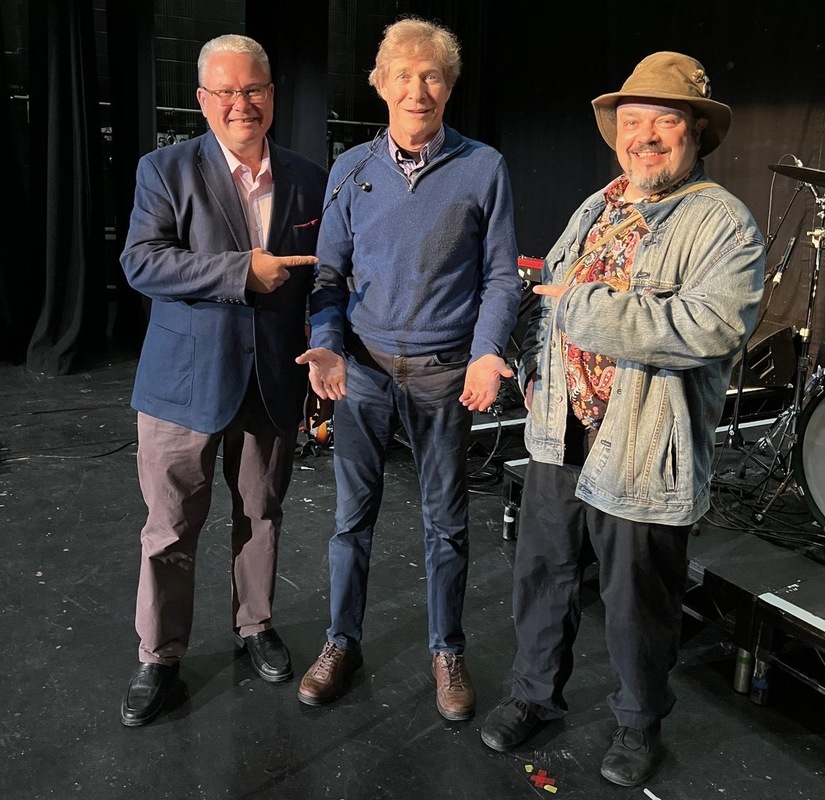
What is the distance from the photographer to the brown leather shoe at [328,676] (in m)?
2.12

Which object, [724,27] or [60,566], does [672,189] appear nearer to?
[60,566]

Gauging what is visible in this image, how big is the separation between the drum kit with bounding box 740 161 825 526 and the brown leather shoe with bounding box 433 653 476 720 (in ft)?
4.58

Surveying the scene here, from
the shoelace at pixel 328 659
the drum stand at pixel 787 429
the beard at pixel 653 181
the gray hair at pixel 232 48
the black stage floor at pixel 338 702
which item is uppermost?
the gray hair at pixel 232 48

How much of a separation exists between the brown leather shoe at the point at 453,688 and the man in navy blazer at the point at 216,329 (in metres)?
0.42

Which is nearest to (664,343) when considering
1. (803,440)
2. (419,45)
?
(419,45)

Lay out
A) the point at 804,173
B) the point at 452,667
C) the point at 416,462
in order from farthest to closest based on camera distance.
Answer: the point at 804,173, the point at 452,667, the point at 416,462

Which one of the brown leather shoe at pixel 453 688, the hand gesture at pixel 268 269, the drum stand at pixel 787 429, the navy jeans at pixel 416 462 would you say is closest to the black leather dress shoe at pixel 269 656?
the navy jeans at pixel 416 462

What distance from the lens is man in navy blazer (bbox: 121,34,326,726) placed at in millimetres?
1854

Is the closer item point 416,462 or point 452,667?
point 416,462

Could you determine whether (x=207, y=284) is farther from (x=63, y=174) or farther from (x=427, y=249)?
(x=63, y=174)

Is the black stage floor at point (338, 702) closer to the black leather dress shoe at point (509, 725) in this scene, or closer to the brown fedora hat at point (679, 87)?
the black leather dress shoe at point (509, 725)

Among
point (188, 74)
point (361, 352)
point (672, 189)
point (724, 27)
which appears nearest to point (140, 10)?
point (188, 74)

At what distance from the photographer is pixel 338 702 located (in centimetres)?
214

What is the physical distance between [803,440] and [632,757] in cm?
137
